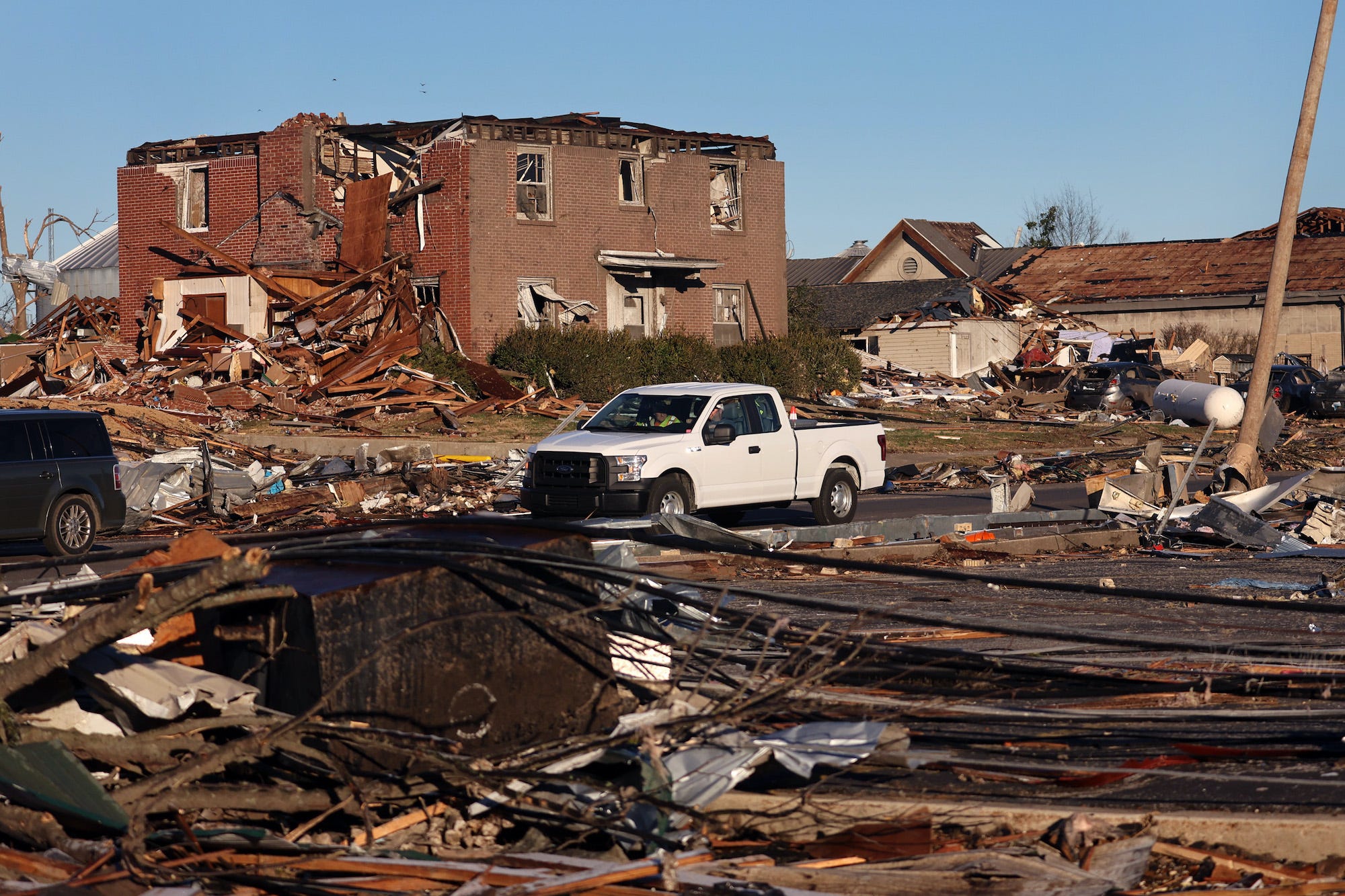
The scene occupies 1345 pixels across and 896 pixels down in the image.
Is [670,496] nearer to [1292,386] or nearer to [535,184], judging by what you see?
[535,184]

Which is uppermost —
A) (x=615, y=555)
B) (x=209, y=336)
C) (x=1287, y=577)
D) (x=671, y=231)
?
(x=671, y=231)

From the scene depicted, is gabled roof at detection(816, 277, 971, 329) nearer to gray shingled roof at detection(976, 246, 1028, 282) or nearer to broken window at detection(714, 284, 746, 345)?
gray shingled roof at detection(976, 246, 1028, 282)

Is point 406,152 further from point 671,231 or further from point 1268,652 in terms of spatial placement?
point 1268,652

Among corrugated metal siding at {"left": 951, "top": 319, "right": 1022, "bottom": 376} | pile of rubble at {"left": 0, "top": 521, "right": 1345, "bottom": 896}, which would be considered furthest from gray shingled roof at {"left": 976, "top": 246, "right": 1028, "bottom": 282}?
pile of rubble at {"left": 0, "top": 521, "right": 1345, "bottom": 896}

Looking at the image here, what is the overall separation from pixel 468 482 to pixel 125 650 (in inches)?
591

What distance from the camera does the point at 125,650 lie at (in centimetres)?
602

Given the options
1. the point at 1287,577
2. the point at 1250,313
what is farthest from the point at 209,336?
the point at 1250,313

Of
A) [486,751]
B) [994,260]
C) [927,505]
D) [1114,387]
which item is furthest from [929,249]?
[486,751]

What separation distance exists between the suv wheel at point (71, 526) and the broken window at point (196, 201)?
1026 inches

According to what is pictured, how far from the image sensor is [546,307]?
38.3 metres

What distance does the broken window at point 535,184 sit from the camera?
1487 inches

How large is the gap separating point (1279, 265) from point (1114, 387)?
23.3 m

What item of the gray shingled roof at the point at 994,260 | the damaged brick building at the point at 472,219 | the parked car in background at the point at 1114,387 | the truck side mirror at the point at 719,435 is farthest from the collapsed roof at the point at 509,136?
the gray shingled roof at the point at 994,260

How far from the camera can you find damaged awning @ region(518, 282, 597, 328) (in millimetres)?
37719
